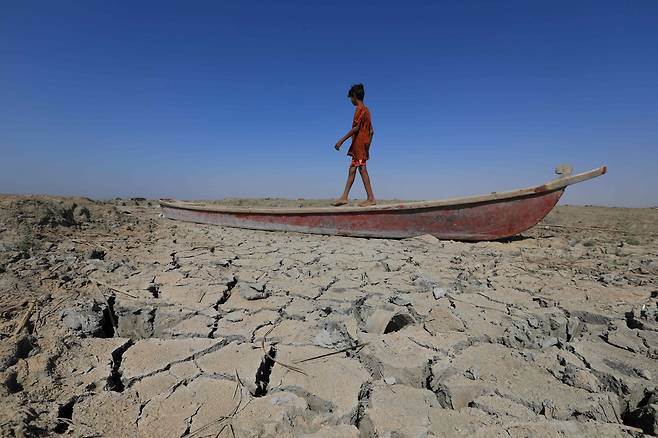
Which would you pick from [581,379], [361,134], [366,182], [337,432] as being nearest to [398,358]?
[337,432]

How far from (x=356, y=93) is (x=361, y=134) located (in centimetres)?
59

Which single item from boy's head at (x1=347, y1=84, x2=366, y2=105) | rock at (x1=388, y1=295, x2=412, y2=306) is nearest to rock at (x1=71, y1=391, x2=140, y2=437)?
rock at (x1=388, y1=295, x2=412, y2=306)

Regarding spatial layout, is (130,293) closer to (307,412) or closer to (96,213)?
(307,412)

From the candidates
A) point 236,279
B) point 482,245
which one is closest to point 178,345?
point 236,279

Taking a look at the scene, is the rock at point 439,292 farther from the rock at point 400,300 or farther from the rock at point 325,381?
the rock at point 325,381

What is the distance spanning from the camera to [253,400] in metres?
1.21

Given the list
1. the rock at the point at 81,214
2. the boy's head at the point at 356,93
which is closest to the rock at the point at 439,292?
the boy's head at the point at 356,93

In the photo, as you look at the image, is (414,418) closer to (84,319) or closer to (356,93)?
(84,319)

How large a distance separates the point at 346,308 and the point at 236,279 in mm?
924

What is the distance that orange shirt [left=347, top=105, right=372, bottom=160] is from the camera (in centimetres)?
449

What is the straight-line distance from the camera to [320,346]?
152cm

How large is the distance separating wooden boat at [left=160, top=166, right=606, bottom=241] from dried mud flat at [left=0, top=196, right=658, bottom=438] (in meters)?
0.91

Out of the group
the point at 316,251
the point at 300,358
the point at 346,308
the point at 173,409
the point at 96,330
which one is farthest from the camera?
the point at 316,251

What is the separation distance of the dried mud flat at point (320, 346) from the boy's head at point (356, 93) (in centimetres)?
273
